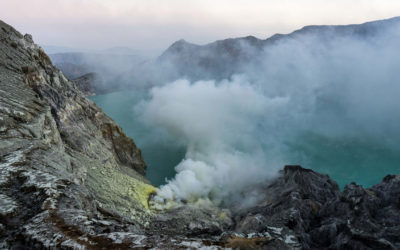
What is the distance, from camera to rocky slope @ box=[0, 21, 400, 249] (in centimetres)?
929

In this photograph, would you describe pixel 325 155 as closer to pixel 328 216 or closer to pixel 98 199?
pixel 328 216

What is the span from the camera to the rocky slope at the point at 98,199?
9.29 m

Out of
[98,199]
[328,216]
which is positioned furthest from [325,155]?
[98,199]

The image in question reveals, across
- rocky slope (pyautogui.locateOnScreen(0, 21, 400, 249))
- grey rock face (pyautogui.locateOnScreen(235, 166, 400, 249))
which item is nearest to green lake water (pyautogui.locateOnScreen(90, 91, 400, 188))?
rocky slope (pyautogui.locateOnScreen(0, 21, 400, 249))

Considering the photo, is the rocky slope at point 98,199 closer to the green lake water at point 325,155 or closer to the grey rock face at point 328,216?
the grey rock face at point 328,216

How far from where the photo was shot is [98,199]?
105ft

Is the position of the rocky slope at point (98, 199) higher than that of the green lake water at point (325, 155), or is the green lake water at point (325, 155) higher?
the green lake water at point (325, 155)

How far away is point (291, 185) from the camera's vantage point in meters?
54.7

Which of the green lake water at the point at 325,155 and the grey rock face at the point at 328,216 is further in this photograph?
the green lake water at the point at 325,155

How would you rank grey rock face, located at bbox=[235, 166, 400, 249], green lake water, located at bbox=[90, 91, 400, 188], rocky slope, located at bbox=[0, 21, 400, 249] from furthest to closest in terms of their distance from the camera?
green lake water, located at bbox=[90, 91, 400, 188], grey rock face, located at bbox=[235, 166, 400, 249], rocky slope, located at bbox=[0, 21, 400, 249]

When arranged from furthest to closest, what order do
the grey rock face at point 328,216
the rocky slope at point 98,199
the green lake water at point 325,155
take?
the green lake water at point 325,155 → the grey rock face at point 328,216 → the rocky slope at point 98,199

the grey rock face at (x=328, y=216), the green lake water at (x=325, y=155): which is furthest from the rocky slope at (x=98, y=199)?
the green lake water at (x=325, y=155)

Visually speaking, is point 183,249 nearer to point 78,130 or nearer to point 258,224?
point 258,224

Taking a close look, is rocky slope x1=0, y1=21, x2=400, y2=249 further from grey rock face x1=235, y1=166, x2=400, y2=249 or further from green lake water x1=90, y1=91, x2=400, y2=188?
green lake water x1=90, y1=91, x2=400, y2=188
